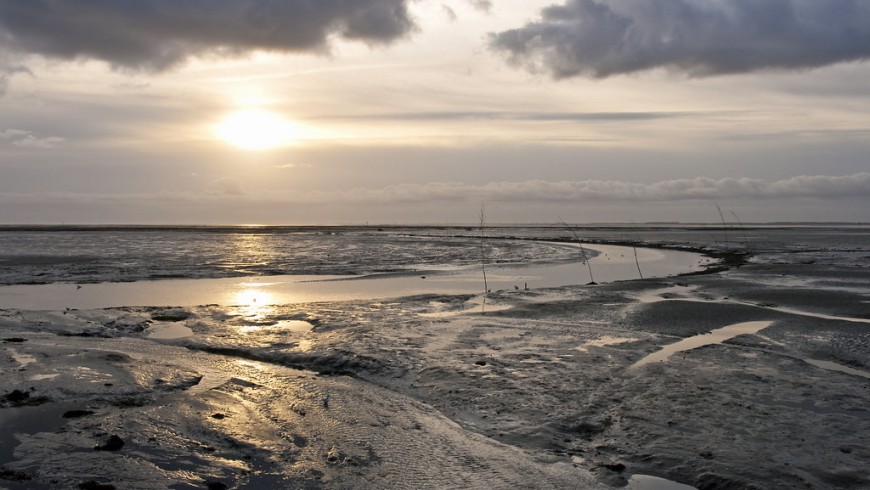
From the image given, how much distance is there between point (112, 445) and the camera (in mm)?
7129

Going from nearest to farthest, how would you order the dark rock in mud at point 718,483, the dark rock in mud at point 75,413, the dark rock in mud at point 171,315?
the dark rock in mud at point 718,483, the dark rock in mud at point 75,413, the dark rock in mud at point 171,315

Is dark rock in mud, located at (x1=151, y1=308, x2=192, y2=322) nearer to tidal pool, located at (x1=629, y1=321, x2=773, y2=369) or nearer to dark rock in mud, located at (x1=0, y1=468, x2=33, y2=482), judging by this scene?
dark rock in mud, located at (x1=0, y1=468, x2=33, y2=482)

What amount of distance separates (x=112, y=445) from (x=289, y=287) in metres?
19.0

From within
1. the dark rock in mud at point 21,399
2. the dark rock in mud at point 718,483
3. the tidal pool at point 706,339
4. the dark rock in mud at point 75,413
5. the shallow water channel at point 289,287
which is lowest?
the dark rock in mud at point 718,483

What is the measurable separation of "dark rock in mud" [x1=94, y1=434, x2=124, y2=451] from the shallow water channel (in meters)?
13.3

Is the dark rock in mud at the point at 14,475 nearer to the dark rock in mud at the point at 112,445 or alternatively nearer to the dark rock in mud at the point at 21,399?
the dark rock in mud at the point at 112,445

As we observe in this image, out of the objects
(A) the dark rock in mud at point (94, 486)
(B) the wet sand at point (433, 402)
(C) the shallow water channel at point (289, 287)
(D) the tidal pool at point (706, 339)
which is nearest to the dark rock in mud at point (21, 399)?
(B) the wet sand at point (433, 402)

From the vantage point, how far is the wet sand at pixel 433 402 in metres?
6.71

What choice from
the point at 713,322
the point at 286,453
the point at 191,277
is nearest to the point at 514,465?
the point at 286,453

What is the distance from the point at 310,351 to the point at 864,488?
9281 mm

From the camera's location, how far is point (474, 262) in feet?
132

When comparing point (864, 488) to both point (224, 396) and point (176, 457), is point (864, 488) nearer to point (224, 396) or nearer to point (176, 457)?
point (176, 457)

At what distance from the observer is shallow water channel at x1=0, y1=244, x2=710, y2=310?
69.2ft

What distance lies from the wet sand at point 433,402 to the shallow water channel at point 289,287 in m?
4.48
